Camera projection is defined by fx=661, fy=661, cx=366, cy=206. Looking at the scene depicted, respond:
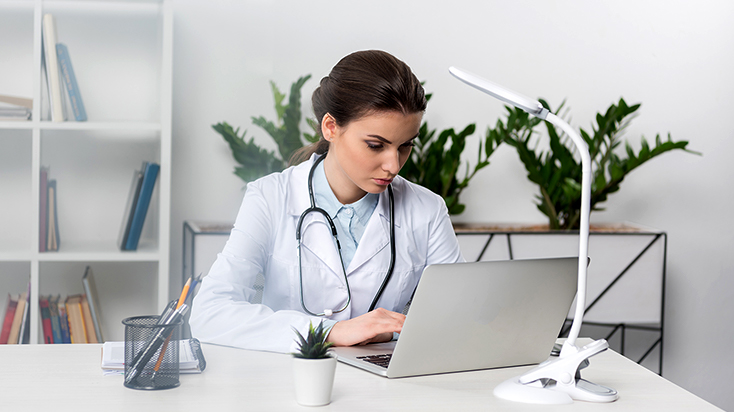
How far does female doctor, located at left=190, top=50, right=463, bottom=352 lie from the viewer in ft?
4.84

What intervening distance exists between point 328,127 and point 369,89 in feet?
0.55

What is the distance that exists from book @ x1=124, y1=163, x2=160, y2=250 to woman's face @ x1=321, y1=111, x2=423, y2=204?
1.11m

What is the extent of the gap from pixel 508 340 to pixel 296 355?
39 centimetres

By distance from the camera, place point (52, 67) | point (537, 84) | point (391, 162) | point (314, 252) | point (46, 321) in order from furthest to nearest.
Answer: point (537, 84) < point (46, 321) < point (52, 67) < point (314, 252) < point (391, 162)

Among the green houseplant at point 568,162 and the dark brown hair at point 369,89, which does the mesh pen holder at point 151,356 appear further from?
the green houseplant at point 568,162

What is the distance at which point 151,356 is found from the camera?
102 cm

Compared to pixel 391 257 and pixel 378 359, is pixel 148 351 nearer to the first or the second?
pixel 378 359

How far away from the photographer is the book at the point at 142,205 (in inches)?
96.5

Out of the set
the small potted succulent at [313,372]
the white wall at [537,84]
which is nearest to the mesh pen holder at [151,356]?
the small potted succulent at [313,372]

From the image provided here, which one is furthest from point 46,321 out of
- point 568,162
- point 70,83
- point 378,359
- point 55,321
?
point 568,162

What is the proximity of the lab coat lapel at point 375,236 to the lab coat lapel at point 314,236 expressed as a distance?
0.17 feet

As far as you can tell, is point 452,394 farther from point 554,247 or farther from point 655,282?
point 655,282

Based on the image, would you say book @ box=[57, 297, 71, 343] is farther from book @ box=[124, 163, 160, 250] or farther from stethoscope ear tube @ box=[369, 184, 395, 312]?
stethoscope ear tube @ box=[369, 184, 395, 312]

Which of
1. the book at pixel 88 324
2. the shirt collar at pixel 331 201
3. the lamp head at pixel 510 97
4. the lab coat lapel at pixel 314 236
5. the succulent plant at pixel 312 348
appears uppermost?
the lamp head at pixel 510 97
